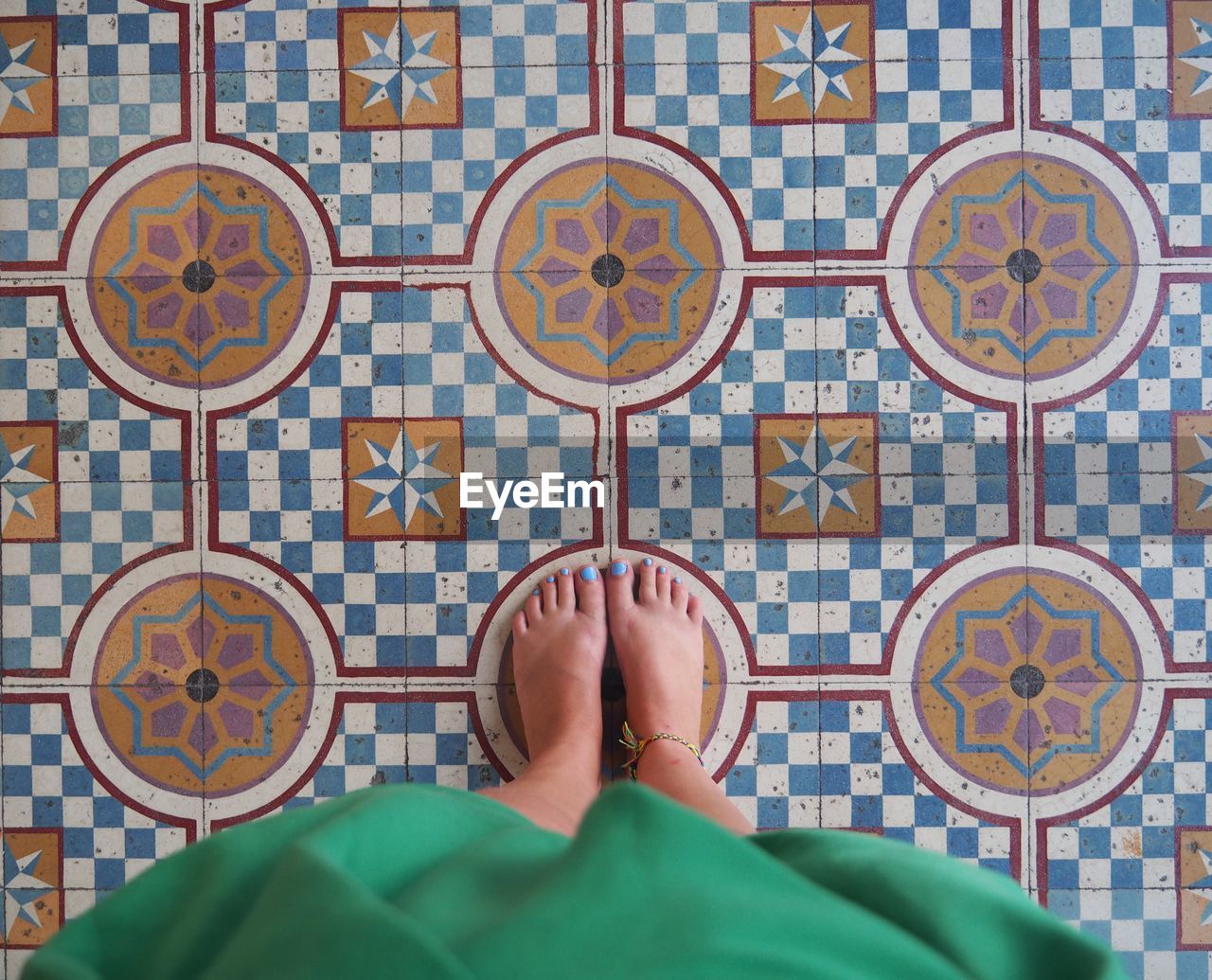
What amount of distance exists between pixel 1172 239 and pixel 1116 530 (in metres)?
0.38

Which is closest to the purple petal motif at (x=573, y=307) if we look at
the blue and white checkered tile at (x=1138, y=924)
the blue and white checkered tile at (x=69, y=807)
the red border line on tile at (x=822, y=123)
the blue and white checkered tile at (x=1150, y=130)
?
the red border line on tile at (x=822, y=123)

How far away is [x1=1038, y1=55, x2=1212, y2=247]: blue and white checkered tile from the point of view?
1.17m

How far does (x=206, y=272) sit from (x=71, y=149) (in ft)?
0.79

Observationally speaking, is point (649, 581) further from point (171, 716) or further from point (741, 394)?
point (171, 716)

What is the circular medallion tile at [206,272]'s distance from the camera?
1.18 m

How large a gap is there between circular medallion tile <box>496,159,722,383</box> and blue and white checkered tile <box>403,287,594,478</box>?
0.06 m

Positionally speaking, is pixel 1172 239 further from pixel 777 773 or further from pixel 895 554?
pixel 777 773

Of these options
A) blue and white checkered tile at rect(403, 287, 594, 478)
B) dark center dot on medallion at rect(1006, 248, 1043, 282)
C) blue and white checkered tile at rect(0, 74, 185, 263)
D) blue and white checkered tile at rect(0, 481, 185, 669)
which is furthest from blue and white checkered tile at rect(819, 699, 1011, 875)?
blue and white checkered tile at rect(0, 74, 185, 263)

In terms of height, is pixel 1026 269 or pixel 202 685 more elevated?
pixel 1026 269

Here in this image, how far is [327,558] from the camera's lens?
3.89ft

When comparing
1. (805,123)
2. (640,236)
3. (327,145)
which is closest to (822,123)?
(805,123)

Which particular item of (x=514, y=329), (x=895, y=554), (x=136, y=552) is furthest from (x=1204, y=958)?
(x=136, y=552)

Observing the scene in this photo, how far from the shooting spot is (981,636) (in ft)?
3.88

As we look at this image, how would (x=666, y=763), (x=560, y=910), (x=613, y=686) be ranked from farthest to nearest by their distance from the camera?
(x=613, y=686)
(x=666, y=763)
(x=560, y=910)
